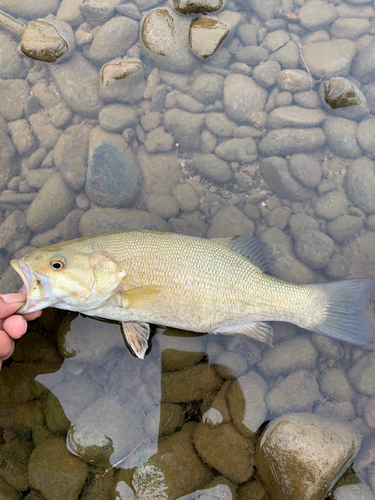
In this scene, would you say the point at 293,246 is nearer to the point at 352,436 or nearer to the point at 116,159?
the point at 352,436

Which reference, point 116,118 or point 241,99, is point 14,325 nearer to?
point 116,118

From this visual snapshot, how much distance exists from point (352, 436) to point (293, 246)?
2.38 m

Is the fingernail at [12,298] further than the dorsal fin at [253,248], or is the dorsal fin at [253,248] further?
the dorsal fin at [253,248]

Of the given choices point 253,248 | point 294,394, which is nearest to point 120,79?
point 253,248

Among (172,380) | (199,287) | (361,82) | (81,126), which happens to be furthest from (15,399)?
(361,82)

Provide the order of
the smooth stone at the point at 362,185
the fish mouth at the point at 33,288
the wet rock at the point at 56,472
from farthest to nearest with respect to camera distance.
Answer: the smooth stone at the point at 362,185
the wet rock at the point at 56,472
the fish mouth at the point at 33,288

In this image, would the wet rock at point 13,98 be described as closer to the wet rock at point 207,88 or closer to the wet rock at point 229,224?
the wet rock at point 207,88

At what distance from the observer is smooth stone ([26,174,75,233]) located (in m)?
4.35

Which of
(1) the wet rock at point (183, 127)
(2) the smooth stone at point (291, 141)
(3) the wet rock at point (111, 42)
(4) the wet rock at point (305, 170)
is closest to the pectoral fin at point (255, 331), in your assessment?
(4) the wet rock at point (305, 170)

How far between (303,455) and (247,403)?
72 cm

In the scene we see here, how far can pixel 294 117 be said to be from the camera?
4.80m

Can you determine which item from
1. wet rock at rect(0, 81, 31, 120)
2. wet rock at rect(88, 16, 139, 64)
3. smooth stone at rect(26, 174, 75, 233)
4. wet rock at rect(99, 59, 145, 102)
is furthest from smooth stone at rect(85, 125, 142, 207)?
wet rock at rect(88, 16, 139, 64)

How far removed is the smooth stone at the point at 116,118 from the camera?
15.4 feet

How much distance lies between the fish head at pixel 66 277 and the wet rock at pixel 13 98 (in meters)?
3.04
